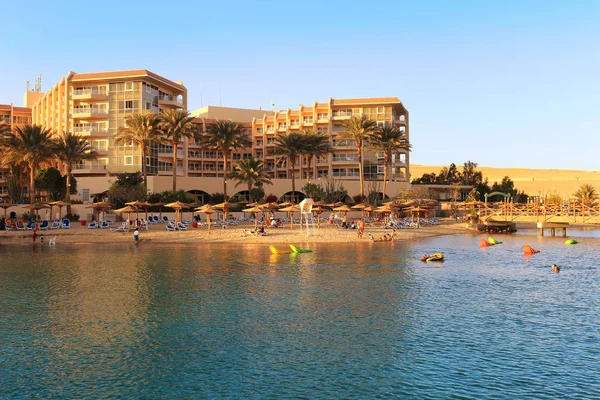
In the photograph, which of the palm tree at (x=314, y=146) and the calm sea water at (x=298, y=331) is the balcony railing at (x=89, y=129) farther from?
the calm sea water at (x=298, y=331)

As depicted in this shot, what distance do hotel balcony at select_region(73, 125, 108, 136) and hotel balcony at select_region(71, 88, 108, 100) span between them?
401cm

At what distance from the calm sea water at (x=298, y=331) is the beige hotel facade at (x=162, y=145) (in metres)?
46.0

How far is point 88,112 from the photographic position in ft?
254

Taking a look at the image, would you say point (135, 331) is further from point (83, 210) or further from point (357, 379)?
point (83, 210)

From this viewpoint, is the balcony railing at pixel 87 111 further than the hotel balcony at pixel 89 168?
Yes

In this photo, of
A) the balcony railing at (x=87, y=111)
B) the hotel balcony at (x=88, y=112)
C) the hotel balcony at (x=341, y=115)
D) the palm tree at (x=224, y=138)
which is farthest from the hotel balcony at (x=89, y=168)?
the hotel balcony at (x=341, y=115)

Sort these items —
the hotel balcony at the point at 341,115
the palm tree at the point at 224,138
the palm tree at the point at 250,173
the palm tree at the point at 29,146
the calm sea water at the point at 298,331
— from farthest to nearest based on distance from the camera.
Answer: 1. the hotel balcony at the point at 341,115
2. the palm tree at the point at 224,138
3. the palm tree at the point at 250,173
4. the palm tree at the point at 29,146
5. the calm sea water at the point at 298,331

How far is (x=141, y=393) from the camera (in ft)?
40.4

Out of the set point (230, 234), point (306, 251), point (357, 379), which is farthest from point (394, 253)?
point (357, 379)

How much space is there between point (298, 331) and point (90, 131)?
67.9m

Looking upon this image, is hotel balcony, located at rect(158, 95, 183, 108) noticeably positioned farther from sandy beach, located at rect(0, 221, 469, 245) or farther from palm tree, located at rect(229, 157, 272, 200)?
sandy beach, located at rect(0, 221, 469, 245)

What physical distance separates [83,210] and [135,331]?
48040 millimetres

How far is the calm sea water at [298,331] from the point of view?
12.8 meters

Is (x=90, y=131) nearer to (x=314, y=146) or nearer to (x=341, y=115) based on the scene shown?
(x=314, y=146)
